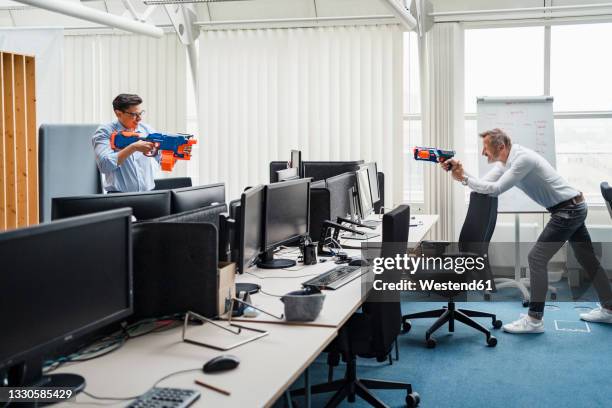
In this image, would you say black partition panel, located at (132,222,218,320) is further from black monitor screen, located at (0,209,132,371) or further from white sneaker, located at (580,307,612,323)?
white sneaker, located at (580,307,612,323)

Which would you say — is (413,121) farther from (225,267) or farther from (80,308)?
(80,308)

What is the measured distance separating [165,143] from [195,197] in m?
0.94

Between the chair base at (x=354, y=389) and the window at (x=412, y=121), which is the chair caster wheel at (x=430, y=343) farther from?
the window at (x=412, y=121)

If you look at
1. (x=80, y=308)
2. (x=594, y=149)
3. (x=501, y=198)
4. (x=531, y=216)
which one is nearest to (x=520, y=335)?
(x=501, y=198)

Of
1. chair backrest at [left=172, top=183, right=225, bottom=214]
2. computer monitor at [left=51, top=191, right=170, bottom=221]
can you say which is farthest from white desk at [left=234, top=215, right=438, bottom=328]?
computer monitor at [left=51, top=191, right=170, bottom=221]

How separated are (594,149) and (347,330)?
12.9 ft

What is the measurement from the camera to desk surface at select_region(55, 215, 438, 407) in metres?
1.59

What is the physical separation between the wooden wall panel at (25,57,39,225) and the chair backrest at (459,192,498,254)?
3.27 meters

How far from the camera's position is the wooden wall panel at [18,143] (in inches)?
194

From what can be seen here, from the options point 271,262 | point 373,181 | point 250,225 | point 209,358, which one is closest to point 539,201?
point 373,181

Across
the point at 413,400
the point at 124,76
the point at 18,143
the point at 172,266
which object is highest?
the point at 124,76

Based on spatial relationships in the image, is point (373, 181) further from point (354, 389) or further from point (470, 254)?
point (354, 389)

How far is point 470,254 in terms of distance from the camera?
13.3 ft

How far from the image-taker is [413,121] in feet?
19.6
